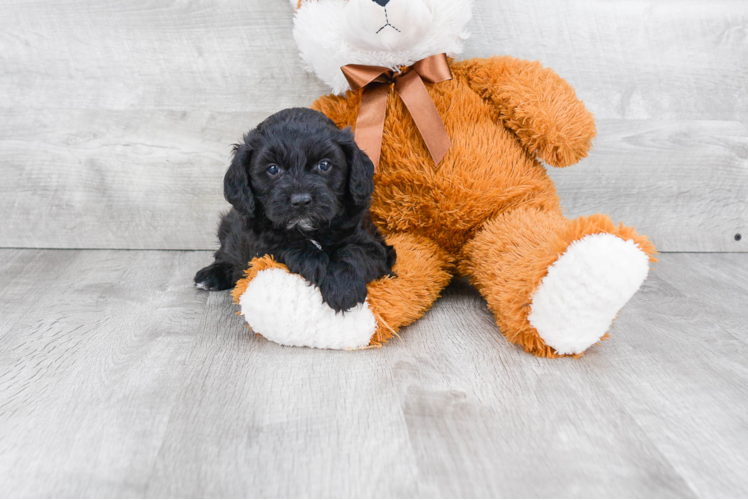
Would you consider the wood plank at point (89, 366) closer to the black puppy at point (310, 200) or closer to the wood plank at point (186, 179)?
the wood plank at point (186, 179)

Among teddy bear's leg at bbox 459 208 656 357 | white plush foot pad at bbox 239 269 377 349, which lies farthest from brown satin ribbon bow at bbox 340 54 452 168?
white plush foot pad at bbox 239 269 377 349

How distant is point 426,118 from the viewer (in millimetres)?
1715

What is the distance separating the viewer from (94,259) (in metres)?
2.28

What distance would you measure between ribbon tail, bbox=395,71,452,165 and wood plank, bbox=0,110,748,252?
71cm

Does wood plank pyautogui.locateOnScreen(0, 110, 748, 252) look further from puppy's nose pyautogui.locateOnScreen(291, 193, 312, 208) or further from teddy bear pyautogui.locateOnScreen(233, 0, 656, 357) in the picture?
puppy's nose pyautogui.locateOnScreen(291, 193, 312, 208)

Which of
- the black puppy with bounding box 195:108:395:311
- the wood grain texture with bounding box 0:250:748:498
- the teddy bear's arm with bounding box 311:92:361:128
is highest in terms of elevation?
the teddy bear's arm with bounding box 311:92:361:128

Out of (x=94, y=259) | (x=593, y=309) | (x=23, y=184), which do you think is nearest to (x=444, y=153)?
(x=593, y=309)

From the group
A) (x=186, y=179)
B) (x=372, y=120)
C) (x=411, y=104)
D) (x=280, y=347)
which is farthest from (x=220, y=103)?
(x=280, y=347)

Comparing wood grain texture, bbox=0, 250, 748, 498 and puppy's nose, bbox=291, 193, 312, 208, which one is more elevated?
puppy's nose, bbox=291, 193, 312, 208

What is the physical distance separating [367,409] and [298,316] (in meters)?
0.33

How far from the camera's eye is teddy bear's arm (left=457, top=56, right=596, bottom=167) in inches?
67.4

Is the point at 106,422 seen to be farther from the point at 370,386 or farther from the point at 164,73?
the point at 164,73

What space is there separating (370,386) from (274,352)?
31 centimetres

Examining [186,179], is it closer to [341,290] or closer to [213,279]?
[213,279]
